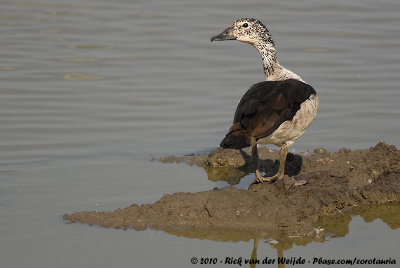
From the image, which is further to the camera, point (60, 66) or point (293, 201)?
point (60, 66)

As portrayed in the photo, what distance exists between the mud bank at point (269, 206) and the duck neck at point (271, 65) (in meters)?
1.17

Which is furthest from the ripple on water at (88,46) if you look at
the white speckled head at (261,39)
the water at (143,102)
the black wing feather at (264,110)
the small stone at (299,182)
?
the small stone at (299,182)

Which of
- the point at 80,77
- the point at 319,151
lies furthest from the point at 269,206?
the point at 80,77

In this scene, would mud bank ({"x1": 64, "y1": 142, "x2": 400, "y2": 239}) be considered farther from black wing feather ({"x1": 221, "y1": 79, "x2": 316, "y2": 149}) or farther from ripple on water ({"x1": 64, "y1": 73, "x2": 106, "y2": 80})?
ripple on water ({"x1": 64, "y1": 73, "x2": 106, "y2": 80})

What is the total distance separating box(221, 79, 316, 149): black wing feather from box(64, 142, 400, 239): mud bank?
1.62 ft

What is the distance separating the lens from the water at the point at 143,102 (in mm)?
6852

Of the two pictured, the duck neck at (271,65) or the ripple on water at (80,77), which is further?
the ripple on water at (80,77)

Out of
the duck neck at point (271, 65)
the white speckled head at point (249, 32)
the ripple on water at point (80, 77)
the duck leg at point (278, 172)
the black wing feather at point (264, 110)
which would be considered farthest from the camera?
the ripple on water at point (80, 77)

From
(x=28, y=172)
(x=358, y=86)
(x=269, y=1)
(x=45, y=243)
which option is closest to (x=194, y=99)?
(x=358, y=86)

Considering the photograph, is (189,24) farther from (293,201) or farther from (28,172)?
(293,201)

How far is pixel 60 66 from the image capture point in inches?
496

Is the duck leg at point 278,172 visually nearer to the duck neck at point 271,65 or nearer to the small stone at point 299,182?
the small stone at point 299,182

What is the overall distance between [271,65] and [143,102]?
2.70 meters

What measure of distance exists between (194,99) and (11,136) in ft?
8.62
